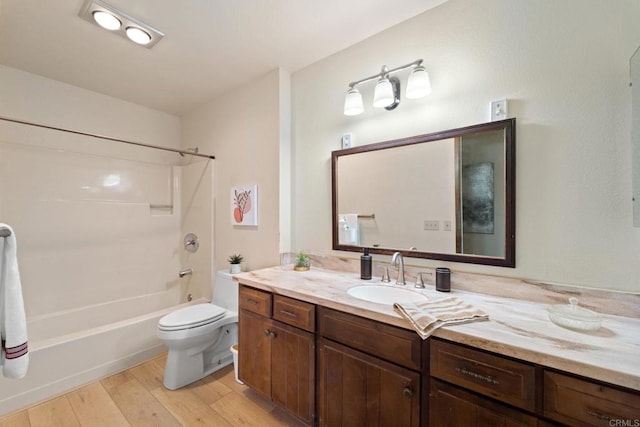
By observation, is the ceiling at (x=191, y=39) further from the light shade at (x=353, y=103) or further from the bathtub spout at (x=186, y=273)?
the bathtub spout at (x=186, y=273)

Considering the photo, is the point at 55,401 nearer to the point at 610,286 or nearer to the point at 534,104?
the point at 610,286

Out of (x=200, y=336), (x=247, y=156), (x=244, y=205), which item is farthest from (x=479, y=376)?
(x=247, y=156)

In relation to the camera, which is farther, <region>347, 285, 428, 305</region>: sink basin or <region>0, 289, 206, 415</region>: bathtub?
<region>0, 289, 206, 415</region>: bathtub

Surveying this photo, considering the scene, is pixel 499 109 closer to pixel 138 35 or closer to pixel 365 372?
pixel 365 372

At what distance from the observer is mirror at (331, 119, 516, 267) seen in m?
1.33

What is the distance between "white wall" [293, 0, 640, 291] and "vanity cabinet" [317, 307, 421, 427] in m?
0.62

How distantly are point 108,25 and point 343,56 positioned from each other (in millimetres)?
1506

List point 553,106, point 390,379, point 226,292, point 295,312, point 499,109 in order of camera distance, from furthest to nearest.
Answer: point 226,292
point 295,312
point 499,109
point 553,106
point 390,379

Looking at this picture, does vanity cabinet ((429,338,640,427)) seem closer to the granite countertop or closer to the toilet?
the granite countertop

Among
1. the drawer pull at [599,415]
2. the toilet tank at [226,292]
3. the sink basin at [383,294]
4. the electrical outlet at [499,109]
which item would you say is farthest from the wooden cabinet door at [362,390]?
the electrical outlet at [499,109]

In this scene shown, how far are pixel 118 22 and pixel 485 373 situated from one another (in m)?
2.58

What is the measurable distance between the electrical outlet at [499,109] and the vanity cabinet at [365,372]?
1136 millimetres

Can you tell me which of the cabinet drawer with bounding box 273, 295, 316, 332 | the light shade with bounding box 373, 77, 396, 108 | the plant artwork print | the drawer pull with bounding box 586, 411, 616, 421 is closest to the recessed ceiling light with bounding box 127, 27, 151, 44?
the plant artwork print

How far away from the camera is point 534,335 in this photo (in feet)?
2.92
